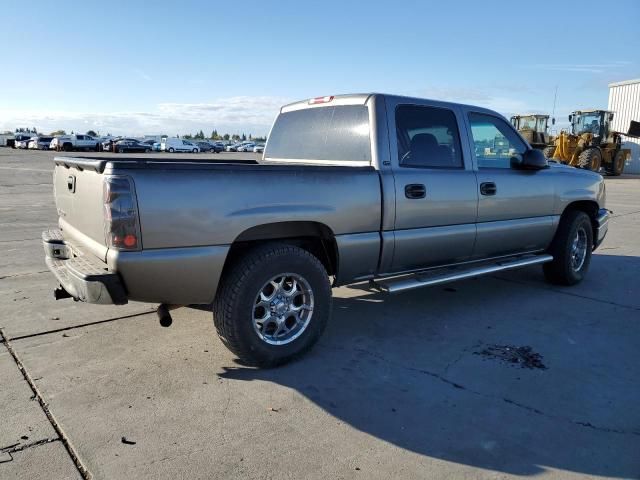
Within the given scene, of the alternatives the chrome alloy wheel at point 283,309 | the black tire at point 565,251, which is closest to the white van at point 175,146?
the black tire at point 565,251

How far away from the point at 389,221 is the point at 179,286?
1.70 metres

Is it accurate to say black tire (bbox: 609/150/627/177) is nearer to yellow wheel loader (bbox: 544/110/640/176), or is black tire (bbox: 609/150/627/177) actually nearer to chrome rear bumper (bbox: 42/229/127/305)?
yellow wheel loader (bbox: 544/110/640/176)

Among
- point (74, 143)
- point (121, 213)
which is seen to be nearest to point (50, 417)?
point (121, 213)

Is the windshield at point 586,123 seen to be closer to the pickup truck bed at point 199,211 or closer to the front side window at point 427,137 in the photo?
the front side window at point 427,137

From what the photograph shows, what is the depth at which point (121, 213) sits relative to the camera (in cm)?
298

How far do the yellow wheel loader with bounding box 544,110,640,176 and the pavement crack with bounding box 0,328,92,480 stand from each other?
2490 cm

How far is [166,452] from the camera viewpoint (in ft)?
8.72

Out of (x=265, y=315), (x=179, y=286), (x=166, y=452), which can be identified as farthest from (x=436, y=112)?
(x=166, y=452)

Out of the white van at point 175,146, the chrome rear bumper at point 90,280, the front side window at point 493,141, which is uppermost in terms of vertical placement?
the white van at point 175,146

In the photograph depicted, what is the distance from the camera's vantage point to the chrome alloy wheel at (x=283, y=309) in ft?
11.9

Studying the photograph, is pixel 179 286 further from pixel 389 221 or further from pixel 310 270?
pixel 389 221

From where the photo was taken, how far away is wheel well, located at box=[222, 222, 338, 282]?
3586 mm

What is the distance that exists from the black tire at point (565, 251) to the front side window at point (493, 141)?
1.08 metres

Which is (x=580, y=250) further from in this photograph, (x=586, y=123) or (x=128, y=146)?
(x=128, y=146)
